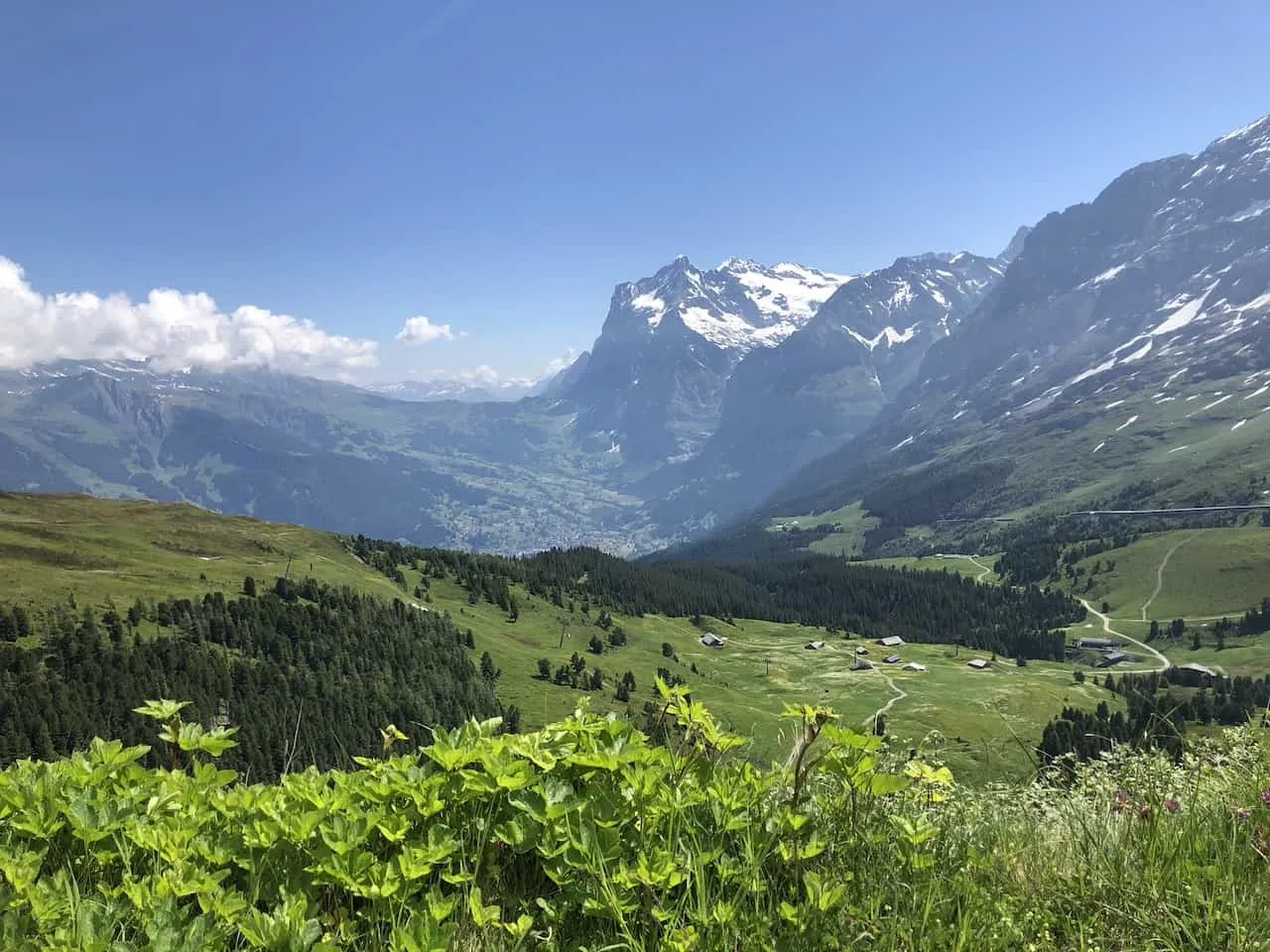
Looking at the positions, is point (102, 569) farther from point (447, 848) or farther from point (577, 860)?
point (577, 860)

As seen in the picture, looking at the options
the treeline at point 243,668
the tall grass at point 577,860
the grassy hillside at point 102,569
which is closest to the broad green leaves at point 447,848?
the tall grass at point 577,860

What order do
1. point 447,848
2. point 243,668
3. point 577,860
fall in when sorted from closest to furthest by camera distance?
point 447,848 < point 577,860 < point 243,668

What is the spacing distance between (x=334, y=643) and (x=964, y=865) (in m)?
175

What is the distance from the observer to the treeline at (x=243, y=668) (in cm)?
11412

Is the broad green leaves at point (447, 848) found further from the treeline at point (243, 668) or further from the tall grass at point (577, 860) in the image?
the treeline at point (243, 668)

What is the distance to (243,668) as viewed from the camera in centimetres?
14075

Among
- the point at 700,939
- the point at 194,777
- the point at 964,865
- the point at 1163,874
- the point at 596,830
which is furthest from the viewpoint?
the point at 194,777

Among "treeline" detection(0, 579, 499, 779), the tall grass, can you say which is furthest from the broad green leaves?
"treeline" detection(0, 579, 499, 779)

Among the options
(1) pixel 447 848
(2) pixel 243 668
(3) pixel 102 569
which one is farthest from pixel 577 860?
(3) pixel 102 569

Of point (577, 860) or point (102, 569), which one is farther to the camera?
point (102, 569)

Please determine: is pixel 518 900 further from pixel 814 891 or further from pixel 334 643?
pixel 334 643

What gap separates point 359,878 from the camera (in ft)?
10.5

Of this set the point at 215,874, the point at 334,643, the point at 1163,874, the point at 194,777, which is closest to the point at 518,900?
the point at 215,874

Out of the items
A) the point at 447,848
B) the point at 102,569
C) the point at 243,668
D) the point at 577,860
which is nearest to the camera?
the point at 447,848
